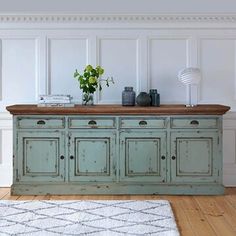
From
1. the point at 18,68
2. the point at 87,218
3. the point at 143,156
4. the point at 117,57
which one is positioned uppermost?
the point at 117,57

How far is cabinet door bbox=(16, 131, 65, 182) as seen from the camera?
430 cm

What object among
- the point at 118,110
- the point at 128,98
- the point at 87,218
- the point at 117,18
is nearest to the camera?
the point at 87,218

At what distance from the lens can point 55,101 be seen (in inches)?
175

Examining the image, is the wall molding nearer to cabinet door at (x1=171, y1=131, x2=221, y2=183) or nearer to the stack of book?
the stack of book

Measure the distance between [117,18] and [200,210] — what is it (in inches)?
89.3

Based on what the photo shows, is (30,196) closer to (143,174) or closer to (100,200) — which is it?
(100,200)

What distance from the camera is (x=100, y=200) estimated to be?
411 cm

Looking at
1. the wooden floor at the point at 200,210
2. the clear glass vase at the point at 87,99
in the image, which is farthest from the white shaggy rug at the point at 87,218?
the clear glass vase at the point at 87,99

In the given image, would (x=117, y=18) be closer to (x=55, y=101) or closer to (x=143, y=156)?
(x=55, y=101)

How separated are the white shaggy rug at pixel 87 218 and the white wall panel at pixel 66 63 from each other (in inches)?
54.0

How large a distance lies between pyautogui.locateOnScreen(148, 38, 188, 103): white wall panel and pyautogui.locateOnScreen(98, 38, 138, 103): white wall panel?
0.19m

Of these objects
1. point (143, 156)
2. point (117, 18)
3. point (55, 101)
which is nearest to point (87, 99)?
point (55, 101)

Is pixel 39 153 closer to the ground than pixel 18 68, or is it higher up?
closer to the ground

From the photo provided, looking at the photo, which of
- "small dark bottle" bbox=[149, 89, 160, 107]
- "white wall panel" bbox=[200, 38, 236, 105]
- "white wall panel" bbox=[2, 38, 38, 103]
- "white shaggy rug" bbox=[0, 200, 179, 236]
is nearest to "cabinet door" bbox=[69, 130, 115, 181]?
"white shaggy rug" bbox=[0, 200, 179, 236]
